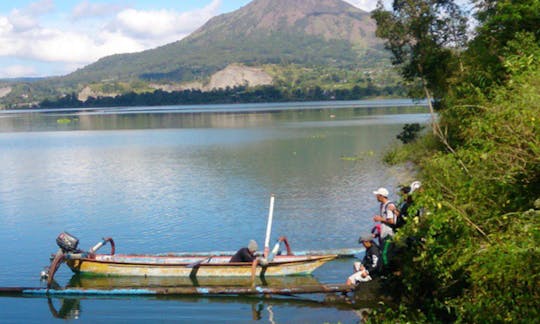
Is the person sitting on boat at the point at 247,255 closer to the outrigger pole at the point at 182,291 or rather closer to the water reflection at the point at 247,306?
the water reflection at the point at 247,306

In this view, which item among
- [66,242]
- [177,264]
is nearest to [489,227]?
[177,264]

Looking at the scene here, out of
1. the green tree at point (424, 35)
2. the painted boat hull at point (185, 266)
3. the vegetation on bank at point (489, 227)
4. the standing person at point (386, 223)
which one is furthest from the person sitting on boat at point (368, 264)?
the green tree at point (424, 35)

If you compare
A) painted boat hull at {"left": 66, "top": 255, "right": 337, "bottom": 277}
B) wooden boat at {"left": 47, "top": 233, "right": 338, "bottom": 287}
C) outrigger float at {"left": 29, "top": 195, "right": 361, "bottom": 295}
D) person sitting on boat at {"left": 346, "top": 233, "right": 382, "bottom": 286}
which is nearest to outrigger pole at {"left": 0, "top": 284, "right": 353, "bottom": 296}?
outrigger float at {"left": 29, "top": 195, "right": 361, "bottom": 295}

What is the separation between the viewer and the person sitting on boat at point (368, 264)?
1237 cm

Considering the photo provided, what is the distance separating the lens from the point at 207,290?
14.2 meters

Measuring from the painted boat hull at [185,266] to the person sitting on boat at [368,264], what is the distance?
2025mm

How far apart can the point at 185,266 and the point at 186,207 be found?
11036mm

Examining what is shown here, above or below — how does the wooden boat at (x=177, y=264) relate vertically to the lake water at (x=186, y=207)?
above

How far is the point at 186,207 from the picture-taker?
2677cm

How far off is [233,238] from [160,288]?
6.72 metres

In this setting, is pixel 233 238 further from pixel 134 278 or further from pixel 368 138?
pixel 368 138

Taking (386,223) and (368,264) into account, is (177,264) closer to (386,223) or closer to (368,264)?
(368,264)

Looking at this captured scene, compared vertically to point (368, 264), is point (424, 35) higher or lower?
higher

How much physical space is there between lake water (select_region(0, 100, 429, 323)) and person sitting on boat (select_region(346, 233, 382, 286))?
831mm
